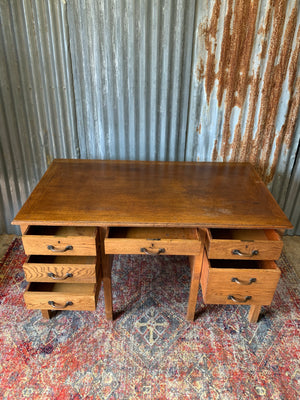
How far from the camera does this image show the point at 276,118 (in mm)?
2145

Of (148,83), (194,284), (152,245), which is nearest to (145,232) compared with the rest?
(152,245)

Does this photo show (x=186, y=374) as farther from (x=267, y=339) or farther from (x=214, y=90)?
(x=214, y=90)

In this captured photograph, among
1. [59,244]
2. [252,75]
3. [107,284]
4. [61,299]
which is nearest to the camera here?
[59,244]

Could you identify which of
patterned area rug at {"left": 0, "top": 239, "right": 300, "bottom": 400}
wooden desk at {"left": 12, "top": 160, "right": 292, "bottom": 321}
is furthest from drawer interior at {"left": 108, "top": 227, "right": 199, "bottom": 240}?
patterned area rug at {"left": 0, "top": 239, "right": 300, "bottom": 400}

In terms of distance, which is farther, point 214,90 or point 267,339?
point 214,90

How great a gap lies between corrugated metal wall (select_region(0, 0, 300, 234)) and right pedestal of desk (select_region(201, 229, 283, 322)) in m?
0.89

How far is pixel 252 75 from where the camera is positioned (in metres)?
2.01

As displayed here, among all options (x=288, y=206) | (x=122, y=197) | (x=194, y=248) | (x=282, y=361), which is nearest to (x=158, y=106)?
(x=122, y=197)

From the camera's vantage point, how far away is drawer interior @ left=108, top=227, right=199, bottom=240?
5.26 ft

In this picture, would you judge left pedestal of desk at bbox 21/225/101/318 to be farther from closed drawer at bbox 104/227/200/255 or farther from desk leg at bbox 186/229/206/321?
desk leg at bbox 186/229/206/321

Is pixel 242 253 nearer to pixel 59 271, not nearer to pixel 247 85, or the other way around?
pixel 59 271

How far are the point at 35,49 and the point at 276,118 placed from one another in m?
1.73

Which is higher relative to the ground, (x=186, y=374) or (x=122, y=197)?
(x=122, y=197)

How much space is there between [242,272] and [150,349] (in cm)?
67
